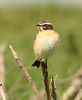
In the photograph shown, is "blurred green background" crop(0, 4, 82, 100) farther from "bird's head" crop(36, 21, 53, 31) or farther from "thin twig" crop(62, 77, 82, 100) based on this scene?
"bird's head" crop(36, 21, 53, 31)

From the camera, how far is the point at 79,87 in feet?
19.0

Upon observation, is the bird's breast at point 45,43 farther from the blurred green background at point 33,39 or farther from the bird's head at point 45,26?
the blurred green background at point 33,39

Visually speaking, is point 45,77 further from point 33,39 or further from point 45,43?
point 33,39

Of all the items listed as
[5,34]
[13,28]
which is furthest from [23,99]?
[13,28]

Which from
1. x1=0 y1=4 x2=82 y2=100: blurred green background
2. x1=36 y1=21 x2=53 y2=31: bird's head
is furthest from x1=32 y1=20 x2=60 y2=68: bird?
x1=0 y1=4 x2=82 y2=100: blurred green background

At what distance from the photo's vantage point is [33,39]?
36.5 feet

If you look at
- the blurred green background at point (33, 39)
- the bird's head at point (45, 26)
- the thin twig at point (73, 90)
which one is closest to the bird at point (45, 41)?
the bird's head at point (45, 26)

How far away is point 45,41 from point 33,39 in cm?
751

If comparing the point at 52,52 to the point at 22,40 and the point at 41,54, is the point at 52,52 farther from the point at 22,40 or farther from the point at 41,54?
the point at 22,40

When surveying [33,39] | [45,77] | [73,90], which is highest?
Result: [45,77]

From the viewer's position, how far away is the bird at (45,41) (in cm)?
359

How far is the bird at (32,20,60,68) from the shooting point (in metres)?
3.59

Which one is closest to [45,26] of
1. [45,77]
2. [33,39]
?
[45,77]

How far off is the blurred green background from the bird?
5.07 feet
